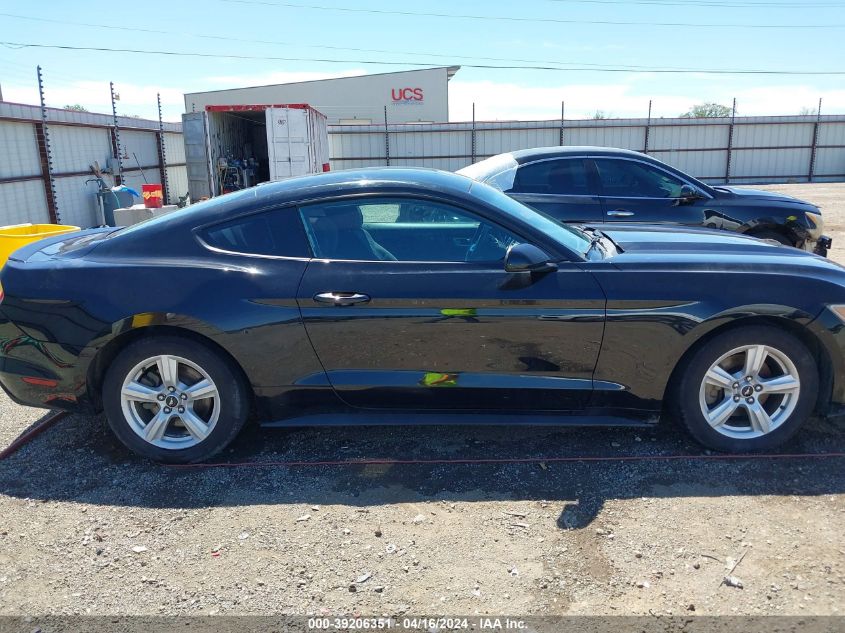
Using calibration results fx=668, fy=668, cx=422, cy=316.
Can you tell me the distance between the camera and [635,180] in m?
7.03

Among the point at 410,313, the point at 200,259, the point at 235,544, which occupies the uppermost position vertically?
the point at 200,259

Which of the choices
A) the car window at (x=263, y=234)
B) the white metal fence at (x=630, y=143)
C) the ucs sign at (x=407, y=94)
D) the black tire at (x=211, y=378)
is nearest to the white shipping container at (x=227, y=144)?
the white metal fence at (x=630, y=143)

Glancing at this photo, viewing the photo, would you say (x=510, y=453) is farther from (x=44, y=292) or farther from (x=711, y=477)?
(x=44, y=292)

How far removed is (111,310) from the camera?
3559 millimetres

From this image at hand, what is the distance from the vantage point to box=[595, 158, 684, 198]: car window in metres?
7.01

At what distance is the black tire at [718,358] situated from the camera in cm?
353

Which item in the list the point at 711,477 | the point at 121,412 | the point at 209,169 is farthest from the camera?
the point at 209,169

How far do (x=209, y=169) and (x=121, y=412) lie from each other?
12424 millimetres

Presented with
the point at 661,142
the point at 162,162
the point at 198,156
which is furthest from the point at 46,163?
the point at 661,142

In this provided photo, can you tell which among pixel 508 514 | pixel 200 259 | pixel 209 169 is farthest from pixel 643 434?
pixel 209 169

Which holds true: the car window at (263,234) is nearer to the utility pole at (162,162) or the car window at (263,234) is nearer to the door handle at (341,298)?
the door handle at (341,298)

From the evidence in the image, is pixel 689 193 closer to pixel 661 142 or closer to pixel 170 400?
pixel 170 400

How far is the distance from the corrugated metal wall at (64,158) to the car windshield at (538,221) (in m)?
10.6

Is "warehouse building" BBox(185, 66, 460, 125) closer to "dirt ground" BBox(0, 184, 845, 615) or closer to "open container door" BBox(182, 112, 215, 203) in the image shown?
"open container door" BBox(182, 112, 215, 203)
